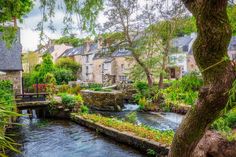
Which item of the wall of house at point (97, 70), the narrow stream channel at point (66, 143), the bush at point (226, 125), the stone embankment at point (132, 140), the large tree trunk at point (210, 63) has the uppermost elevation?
the wall of house at point (97, 70)

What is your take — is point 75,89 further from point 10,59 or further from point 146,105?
point 146,105

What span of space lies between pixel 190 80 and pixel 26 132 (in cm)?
1240

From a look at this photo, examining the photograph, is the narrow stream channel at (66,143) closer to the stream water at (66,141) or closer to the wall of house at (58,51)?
the stream water at (66,141)

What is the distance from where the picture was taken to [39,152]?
10.1 m

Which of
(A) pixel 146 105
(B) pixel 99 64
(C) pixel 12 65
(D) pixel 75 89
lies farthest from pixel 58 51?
(A) pixel 146 105

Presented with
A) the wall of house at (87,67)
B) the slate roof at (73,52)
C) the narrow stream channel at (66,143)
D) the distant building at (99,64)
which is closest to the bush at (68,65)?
the wall of house at (87,67)

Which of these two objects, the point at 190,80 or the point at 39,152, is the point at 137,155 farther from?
the point at 190,80

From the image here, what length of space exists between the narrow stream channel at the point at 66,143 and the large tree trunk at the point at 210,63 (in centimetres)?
697

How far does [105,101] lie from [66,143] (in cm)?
1174

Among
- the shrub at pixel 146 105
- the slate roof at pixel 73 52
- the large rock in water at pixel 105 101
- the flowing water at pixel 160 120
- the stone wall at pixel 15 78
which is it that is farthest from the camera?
the slate roof at pixel 73 52

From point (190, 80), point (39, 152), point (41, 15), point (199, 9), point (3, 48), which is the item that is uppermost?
point (3, 48)

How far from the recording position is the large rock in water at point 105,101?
888 inches

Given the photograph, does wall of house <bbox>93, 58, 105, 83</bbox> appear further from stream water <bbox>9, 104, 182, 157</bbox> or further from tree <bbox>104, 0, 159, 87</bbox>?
stream water <bbox>9, 104, 182, 157</bbox>

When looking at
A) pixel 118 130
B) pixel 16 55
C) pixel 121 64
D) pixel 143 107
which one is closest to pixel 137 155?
pixel 118 130
